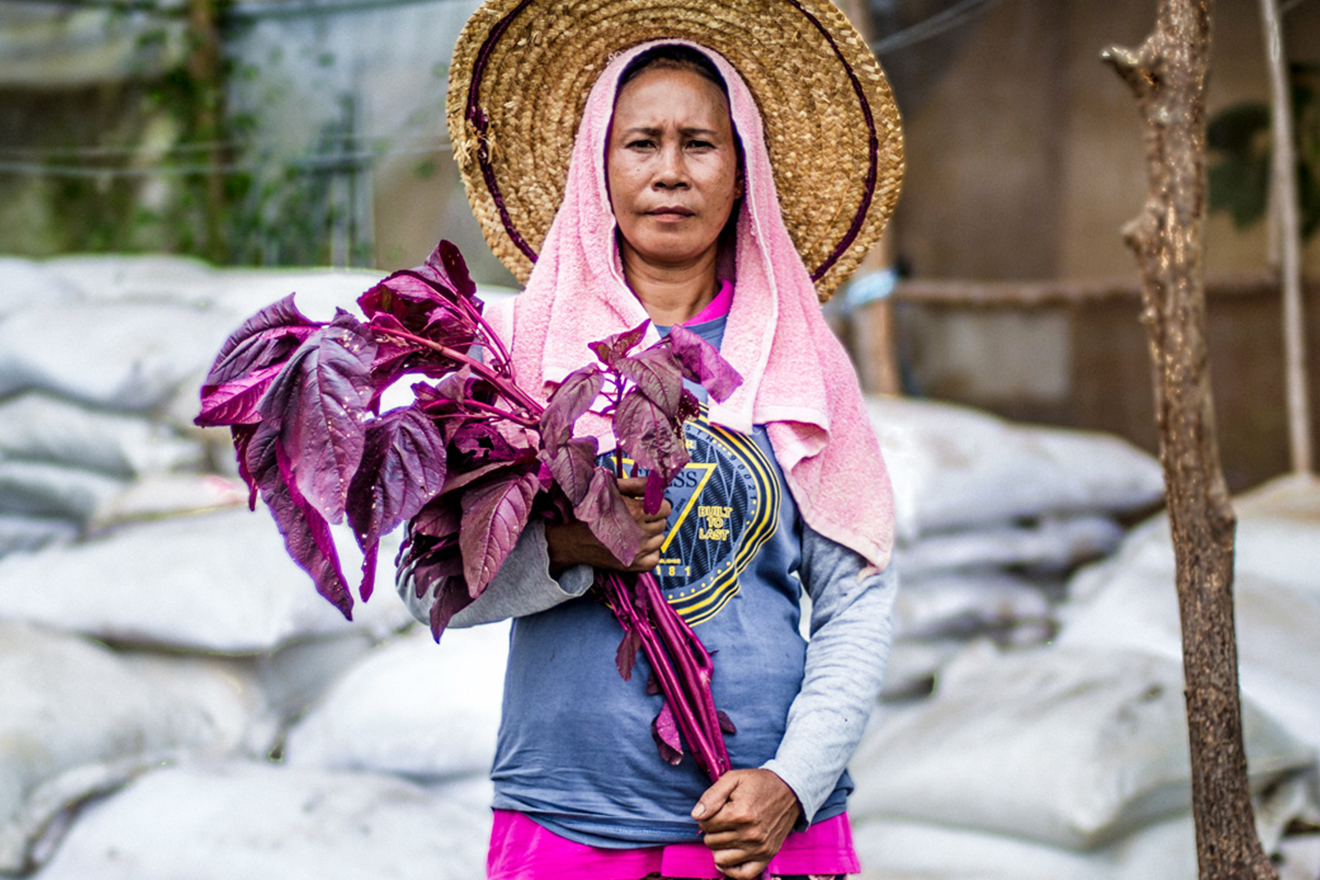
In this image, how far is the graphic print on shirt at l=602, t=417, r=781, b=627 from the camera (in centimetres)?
117

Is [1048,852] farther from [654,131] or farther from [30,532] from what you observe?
[30,532]

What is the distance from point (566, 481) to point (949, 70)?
317 centimetres

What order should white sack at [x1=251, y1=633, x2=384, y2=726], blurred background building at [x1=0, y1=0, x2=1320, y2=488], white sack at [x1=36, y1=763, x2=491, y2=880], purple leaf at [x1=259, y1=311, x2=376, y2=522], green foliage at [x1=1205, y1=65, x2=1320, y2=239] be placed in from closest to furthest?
purple leaf at [x1=259, y1=311, x2=376, y2=522] → white sack at [x1=36, y1=763, x2=491, y2=880] → white sack at [x1=251, y1=633, x2=384, y2=726] → blurred background building at [x1=0, y1=0, x2=1320, y2=488] → green foliage at [x1=1205, y1=65, x2=1320, y2=239]

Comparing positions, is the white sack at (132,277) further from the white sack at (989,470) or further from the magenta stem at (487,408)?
the magenta stem at (487,408)

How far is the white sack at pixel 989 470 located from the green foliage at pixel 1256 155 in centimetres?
94

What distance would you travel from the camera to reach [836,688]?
116 cm

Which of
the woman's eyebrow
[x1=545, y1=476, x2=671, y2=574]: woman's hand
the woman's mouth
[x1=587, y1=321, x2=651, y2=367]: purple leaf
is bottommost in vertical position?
[x1=545, y1=476, x2=671, y2=574]: woman's hand

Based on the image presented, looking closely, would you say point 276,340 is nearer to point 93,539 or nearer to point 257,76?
point 93,539

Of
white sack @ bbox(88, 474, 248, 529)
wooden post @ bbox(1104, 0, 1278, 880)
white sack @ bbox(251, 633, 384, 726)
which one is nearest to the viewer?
wooden post @ bbox(1104, 0, 1278, 880)

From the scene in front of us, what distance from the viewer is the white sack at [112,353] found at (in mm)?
2881

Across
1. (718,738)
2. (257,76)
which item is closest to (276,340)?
(718,738)

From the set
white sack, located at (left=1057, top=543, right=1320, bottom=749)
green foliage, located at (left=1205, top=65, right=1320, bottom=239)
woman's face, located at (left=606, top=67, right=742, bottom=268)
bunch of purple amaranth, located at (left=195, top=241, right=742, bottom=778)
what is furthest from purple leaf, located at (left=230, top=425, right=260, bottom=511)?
green foliage, located at (left=1205, top=65, right=1320, bottom=239)

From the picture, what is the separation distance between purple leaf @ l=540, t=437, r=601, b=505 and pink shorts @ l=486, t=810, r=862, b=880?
348 millimetres

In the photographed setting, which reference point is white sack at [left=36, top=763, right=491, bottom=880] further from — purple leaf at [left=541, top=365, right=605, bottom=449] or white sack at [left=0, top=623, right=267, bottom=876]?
purple leaf at [left=541, top=365, right=605, bottom=449]
